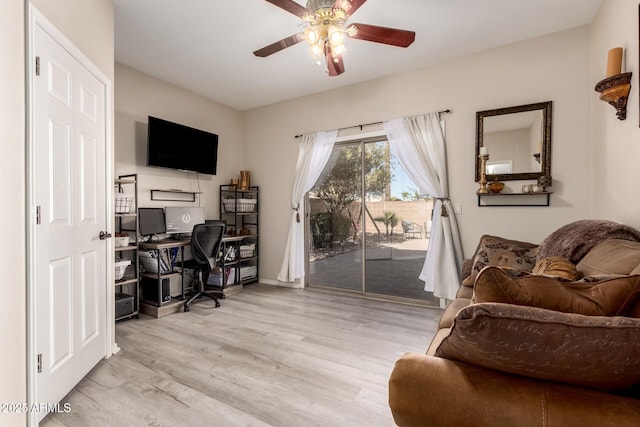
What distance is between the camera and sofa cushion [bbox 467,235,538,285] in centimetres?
234

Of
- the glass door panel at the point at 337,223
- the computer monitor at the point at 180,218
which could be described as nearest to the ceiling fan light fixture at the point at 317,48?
the glass door panel at the point at 337,223

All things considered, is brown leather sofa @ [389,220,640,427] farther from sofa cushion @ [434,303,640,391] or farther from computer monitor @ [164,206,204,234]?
computer monitor @ [164,206,204,234]

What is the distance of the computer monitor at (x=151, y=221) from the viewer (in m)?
3.42

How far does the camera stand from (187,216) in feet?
12.9

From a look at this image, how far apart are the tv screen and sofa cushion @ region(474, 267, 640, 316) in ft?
12.4

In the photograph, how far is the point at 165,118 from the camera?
12.8 feet

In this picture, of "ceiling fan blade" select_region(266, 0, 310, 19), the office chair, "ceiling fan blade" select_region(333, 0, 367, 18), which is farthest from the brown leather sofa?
the office chair

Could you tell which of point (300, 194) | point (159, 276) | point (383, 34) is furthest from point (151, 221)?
point (383, 34)

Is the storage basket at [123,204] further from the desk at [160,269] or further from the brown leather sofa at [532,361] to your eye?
the brown leather sofa at [532,361]

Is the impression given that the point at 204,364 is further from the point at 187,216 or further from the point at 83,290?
the point at 187,216

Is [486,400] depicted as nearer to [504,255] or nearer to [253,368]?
[253,368]

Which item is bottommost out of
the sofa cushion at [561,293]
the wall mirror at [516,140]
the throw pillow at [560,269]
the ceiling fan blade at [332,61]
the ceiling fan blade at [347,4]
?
the throw pillow at [560,269]

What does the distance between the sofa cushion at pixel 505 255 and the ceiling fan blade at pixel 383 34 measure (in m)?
1.81

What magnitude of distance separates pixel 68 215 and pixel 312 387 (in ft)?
6.19
